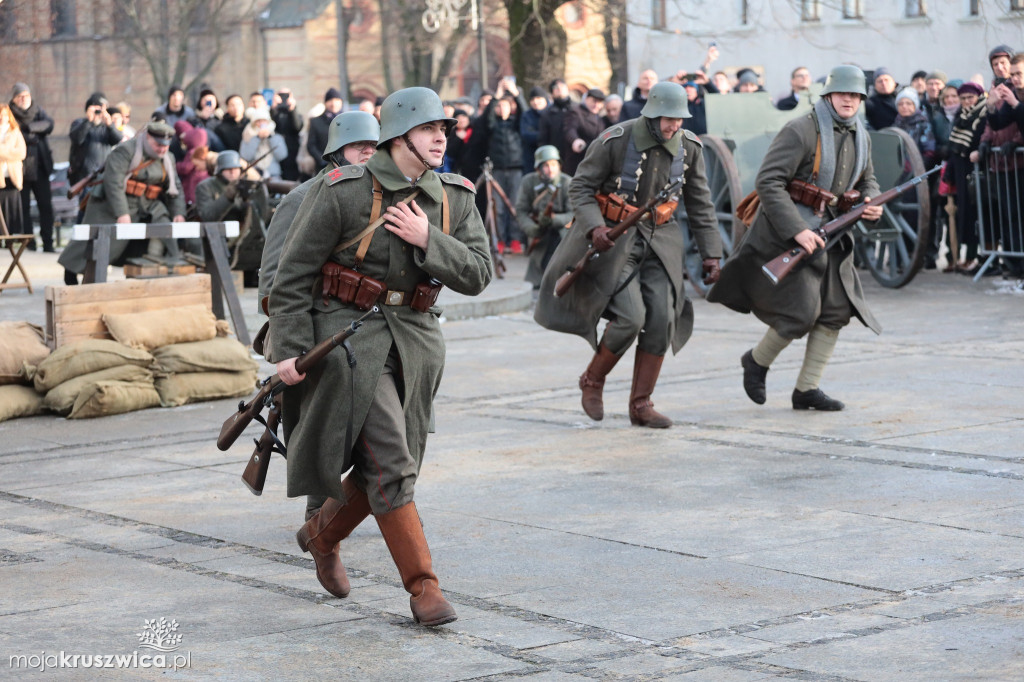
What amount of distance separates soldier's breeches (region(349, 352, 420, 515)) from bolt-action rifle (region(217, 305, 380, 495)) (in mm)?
153

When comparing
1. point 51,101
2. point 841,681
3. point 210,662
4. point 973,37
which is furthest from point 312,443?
point 51,101

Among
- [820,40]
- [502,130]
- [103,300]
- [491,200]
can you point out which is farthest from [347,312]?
[820,40]

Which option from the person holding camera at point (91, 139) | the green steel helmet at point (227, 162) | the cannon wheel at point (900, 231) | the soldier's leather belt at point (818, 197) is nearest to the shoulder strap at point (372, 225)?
the soldier's leather belt at point (818, 197)

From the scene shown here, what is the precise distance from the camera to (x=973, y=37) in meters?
37.5

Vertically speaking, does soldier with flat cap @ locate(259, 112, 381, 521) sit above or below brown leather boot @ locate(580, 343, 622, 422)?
above

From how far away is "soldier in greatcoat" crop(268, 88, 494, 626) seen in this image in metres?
5.00

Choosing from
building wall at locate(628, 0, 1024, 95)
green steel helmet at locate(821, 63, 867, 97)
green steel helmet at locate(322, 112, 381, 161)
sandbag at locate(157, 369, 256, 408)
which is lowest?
sandbag at locate(157, 369, 256, 408)

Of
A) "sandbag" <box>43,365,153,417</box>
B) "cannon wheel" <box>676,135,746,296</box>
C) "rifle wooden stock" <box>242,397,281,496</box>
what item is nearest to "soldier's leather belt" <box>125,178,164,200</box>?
"sandbag" <box>43,365,153,417</box>

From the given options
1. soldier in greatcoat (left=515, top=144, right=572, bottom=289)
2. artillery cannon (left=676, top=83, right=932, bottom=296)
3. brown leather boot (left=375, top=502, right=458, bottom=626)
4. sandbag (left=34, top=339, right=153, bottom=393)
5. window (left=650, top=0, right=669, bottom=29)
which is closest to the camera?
brown leather boot (left=375, top=502, right=458, bottom=626)

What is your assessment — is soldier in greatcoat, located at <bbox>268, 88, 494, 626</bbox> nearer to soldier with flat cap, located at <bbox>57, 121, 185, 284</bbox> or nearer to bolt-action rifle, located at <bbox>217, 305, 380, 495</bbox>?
bolt-action rifle, located at <bbox>217, 305, 380, 495</bbox>

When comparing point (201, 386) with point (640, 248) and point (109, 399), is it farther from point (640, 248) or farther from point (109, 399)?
point (640, 248)

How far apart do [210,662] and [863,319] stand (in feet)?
16.2

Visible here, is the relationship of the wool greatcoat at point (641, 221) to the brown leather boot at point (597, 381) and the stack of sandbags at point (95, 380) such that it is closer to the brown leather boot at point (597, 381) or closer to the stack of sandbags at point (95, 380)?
the brown leather boot at point (597, 381)

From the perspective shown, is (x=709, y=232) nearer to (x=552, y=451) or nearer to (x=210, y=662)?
(x=552, y=451)
